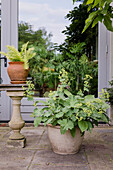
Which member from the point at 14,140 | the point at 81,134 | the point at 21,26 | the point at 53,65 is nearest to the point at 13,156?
the point at 14,140

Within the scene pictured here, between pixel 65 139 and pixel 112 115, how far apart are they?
1.60 metres

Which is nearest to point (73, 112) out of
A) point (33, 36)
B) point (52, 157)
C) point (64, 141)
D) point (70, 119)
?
point (70, 119)

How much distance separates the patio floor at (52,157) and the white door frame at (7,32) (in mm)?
898

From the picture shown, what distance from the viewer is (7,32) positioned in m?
3.49

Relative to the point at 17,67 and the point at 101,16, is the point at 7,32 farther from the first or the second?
the point at 101,16

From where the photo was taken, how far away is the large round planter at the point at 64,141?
1.93 metres

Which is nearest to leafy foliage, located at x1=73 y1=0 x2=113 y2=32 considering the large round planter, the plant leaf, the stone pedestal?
the plant leaf

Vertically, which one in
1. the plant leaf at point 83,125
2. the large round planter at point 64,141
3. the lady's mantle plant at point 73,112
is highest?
the lady's mantle plant at point 73,112

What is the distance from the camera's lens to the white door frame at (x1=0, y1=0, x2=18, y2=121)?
348cm

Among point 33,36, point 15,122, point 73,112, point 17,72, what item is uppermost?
point 33,36

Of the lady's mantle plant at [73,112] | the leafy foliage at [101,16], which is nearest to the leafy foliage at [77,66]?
the lady's mantle plant at [73,112]

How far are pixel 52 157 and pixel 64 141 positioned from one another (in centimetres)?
18

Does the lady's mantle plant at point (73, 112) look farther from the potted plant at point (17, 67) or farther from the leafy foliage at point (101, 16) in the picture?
the leafy foliage at point (101, 16)

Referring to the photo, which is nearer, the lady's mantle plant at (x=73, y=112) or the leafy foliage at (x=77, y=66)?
the lady's mantle plant at (x=73, y=112)
